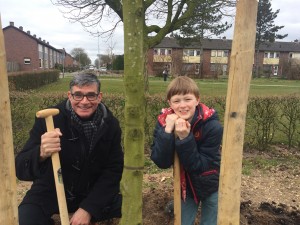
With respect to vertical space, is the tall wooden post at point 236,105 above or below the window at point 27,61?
above

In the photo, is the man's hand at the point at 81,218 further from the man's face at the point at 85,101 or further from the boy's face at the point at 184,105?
the boy's face at the point at 184,105

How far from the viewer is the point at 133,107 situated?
7.61ft

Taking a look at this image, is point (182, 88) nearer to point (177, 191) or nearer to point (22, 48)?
point (177, 191)

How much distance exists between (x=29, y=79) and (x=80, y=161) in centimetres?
1909

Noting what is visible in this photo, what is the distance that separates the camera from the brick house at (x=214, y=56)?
51.5m

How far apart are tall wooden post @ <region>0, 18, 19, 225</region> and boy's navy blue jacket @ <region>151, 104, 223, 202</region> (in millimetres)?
996

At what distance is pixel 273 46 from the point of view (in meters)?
67.6

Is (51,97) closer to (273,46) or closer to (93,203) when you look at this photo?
(93,203)

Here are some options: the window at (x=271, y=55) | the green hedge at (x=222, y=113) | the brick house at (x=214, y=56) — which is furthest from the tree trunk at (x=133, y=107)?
the window at (x=271, y=55)

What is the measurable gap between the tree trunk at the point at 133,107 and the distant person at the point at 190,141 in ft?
0.53

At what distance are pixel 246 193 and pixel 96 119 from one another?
8.06 ft

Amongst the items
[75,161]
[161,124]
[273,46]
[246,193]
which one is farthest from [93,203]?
[273,46]

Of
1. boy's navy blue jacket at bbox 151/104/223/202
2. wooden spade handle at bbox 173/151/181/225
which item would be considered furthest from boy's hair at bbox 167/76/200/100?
wooden spade handle at bbox 173/151/181/225

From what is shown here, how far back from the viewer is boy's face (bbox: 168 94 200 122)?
242 centimetres
